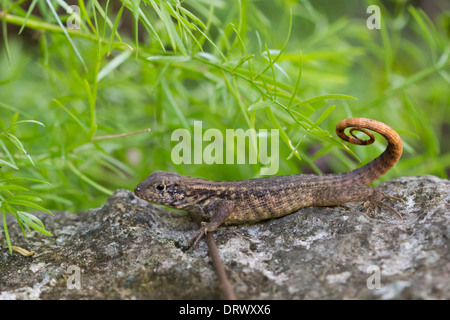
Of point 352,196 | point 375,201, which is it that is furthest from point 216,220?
point 375,201

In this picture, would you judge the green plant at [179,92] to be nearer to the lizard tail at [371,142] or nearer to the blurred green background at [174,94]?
the blurred green background at [174,94]

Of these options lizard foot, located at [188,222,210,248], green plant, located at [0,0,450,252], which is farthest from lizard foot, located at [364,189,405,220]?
lizard foot, located at [188,222,210,248]

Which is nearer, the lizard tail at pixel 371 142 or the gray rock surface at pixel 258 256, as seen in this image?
the gray rock surface at pixel 258 256

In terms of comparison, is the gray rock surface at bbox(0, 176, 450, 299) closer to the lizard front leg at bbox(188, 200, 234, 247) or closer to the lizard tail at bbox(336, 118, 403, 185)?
the lizard front leg at bbox(188, 200, 234, 247)

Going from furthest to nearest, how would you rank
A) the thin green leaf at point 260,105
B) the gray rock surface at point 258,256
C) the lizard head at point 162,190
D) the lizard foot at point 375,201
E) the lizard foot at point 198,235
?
the lizard head at point 162,190 → the lizard foot at point 375,201 → the lizard foot at point 198,235 → the thin green leaf at point 260,105 → the gray rock surface at point 258,256

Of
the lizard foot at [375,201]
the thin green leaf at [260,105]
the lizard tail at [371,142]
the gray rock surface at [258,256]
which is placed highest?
Result: the thin green leaf at [260,105]

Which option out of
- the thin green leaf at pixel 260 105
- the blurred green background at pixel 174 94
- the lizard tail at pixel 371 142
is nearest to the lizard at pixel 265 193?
the lizard tail at pixel 371 142
